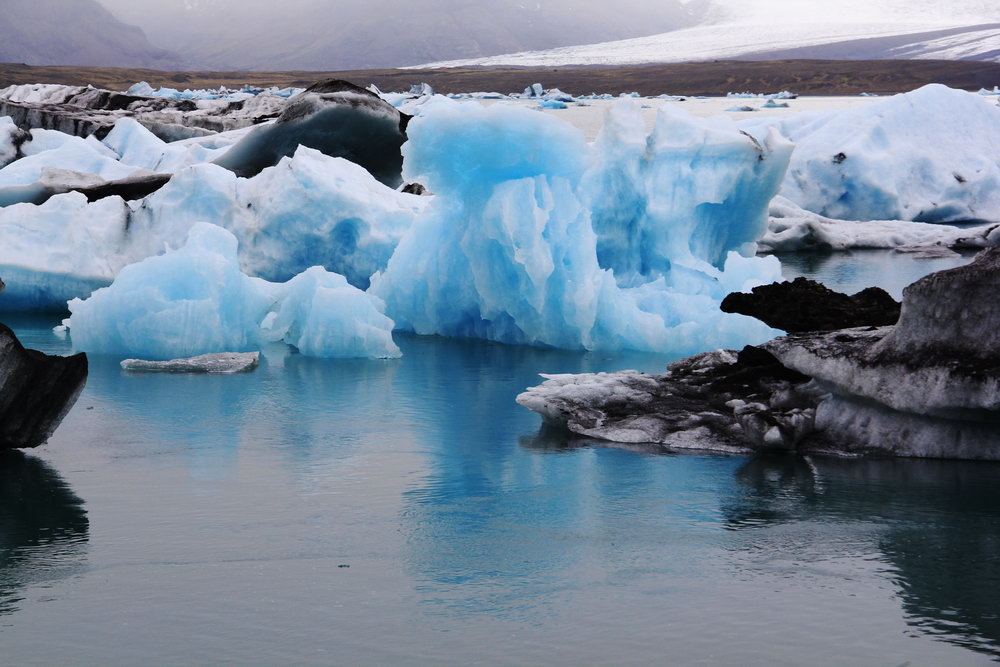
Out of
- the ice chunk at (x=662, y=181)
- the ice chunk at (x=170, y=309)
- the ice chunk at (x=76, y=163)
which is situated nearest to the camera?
the ice chunk at (x=170, y=309)

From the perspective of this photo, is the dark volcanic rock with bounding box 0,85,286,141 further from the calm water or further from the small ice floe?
the calm water

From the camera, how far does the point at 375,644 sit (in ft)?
10.8

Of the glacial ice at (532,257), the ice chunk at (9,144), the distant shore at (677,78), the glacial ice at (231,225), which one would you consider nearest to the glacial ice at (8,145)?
the ice chunk at (9,144)

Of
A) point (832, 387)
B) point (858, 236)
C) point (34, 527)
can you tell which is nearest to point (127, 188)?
point (34, 527)

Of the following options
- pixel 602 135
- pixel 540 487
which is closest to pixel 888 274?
pixel 602 135

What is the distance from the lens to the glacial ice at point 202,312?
8133 mm

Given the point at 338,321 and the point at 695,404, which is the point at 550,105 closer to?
the point at 338,321

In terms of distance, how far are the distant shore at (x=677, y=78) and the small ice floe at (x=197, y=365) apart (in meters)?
42.0

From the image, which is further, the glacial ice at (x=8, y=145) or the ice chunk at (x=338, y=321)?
the glacial ice at (x=8, y=145)

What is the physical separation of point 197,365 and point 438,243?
207 centimetres

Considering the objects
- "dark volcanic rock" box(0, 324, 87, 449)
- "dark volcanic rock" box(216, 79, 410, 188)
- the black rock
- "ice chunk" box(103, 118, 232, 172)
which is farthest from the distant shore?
"dark volcanic rock" box(0, 324, 87, 449)

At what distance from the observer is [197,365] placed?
25.3ft

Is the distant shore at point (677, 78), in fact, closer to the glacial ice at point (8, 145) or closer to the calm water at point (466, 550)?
the glacial ice at point (8, 145)

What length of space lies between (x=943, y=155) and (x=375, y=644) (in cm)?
1640
